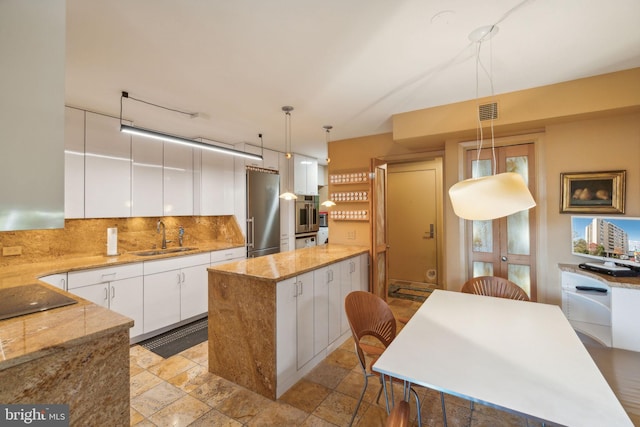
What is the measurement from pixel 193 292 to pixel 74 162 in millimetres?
2041

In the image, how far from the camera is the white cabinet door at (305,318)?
8.39 ft

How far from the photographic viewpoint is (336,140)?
465 cm

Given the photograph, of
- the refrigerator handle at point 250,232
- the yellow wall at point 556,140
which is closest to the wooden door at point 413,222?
the yellow wall at point 556,140

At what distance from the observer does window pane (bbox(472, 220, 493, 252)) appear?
134 inches

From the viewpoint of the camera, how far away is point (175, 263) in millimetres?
3674

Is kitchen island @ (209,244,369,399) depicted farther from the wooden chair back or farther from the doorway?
the doorway

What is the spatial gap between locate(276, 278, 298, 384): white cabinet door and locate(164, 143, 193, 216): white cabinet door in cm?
256

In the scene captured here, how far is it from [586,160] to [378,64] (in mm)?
2347

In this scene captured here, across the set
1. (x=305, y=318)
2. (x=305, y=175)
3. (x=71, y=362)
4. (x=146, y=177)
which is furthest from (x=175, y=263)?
(x=305, y=175)

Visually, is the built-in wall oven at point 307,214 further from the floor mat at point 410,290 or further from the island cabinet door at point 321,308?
the island cabinet door at point 321,308

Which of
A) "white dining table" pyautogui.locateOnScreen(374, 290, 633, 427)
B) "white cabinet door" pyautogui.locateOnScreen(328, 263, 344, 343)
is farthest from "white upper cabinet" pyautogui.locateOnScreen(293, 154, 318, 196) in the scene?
"white dining table" pyautogui.locateOnScreen(374, 290, 633, 427)

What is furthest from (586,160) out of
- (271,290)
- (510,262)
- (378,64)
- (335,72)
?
(271,290)

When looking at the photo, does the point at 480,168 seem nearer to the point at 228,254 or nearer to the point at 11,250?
the point at 228,254

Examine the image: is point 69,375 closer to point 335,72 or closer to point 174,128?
point 335,72
